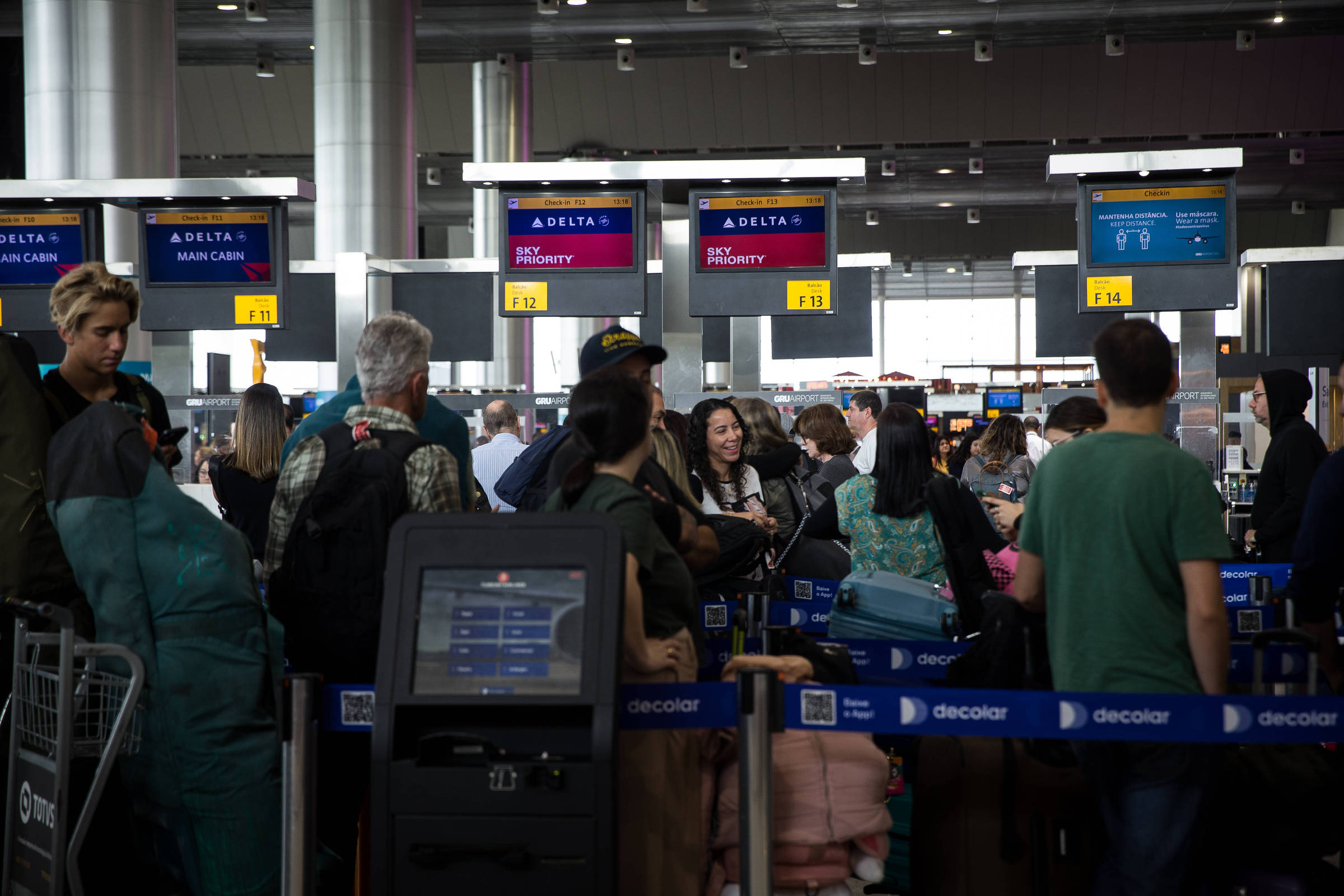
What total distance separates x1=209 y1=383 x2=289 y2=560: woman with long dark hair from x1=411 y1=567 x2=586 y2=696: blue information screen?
2.75 metres

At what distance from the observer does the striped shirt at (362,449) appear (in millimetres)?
2939

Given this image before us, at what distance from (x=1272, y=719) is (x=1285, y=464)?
3447 mm

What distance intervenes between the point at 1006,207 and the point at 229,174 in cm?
1546

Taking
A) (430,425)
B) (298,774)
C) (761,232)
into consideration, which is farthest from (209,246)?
(298,774)

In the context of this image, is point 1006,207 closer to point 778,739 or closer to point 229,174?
point 229,174

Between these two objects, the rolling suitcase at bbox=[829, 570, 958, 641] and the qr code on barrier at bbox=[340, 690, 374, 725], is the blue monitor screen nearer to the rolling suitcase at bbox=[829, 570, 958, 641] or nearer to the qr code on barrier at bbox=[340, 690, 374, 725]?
the rolling suitcase at bbox=[829, 570, 958, 641]

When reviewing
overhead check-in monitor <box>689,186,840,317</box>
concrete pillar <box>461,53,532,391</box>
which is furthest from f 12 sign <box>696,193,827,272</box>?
concrete pillar <box>461,53,532,391</box>

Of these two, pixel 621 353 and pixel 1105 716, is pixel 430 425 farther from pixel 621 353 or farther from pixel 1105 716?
pixel 1105 716

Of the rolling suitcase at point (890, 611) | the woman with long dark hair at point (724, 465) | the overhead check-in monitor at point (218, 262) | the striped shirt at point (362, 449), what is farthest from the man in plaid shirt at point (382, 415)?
the overhead check-in monitor at point (218, 262)

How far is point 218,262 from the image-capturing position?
298 inches

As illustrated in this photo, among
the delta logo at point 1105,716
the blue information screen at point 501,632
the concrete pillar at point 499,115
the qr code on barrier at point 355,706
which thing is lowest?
the qr code on barrier at point 355,706

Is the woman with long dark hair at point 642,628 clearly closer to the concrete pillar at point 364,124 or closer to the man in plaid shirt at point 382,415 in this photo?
the man in plaid shirt at point 382,415

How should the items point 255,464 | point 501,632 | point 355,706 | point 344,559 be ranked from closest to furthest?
point 501,632 < point 355,706 < point 344,559 < point 255,464

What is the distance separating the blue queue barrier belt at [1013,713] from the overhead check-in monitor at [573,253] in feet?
15.8
